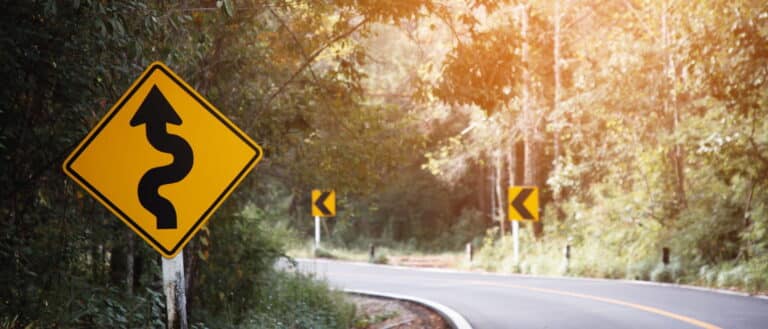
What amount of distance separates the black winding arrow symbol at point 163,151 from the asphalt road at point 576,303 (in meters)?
7.66

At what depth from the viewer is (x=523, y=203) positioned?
24625mm

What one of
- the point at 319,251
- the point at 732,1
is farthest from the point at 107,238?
the point at 319,251

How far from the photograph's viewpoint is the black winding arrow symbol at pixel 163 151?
18.5ft

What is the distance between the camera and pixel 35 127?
784 centimetres

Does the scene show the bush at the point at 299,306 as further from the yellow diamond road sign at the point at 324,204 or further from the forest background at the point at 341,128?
the yellow diamond road sign at the point at 324,204

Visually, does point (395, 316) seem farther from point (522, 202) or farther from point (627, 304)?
point (522, 202)

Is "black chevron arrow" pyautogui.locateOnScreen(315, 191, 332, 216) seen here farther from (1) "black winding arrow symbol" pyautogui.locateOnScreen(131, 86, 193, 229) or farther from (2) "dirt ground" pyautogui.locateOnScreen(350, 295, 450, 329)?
(1) "black winding arrow symbol" pyautogui.locateOnScreen(131, 86, 193, 229)

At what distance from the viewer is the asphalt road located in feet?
40.0

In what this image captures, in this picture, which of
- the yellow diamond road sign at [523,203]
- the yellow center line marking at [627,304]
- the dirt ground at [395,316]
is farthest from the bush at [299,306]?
the yellow diamond road sign at [523,203]

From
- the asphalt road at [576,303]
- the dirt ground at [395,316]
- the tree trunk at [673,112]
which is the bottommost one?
the dirt ground at [395,316]

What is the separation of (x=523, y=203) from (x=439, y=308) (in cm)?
1044

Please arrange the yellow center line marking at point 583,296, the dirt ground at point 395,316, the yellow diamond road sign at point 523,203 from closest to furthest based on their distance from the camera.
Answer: the yellow center line marking at point 583,296
the dirt ground at point 395,316
the yellow diamond road sign at point 523,203

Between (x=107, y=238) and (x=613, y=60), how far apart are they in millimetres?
17554

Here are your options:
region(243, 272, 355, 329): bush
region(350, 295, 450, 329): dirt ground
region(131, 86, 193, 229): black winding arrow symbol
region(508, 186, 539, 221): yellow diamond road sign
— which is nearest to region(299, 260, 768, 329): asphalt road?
region(350, 295, 450, 329): dirt ground
